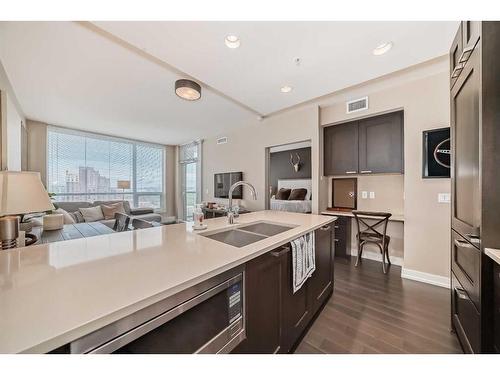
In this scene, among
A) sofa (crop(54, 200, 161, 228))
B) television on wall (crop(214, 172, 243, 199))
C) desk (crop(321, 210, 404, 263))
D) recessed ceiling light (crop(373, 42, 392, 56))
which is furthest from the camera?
Result: television on wall (crop(214, 172, 243, 199))

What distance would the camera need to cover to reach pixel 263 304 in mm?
1126

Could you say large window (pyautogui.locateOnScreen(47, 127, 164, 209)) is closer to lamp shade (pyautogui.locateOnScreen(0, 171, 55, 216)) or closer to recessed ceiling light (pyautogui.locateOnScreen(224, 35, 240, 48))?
lamp shade (pyautogui.locateOnScreen(0, 171, 55, 216))

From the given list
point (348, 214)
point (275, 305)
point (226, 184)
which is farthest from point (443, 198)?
point (226, 184)

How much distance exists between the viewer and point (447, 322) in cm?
177

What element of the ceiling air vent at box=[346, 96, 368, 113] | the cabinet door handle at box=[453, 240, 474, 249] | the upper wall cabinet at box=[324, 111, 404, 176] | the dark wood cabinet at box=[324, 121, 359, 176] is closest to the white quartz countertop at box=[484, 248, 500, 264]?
the cabinet door handle at box=[453, 240, 474, 249]

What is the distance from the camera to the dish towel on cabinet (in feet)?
4.57

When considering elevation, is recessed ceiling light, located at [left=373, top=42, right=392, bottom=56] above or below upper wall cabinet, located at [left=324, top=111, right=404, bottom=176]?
above

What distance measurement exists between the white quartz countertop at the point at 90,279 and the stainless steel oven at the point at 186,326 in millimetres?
42

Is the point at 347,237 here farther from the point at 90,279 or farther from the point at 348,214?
the point at 90,279

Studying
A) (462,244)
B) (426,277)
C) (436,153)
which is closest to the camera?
(462,244)

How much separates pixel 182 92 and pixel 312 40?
1.67 metres

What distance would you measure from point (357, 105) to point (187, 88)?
8.37ft

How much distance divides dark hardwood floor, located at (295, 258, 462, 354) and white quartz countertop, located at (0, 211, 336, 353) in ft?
3.41
